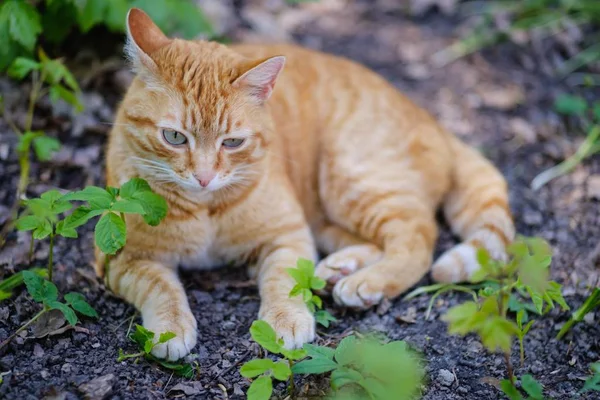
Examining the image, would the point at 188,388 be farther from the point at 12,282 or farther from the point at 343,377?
the point at 12,282

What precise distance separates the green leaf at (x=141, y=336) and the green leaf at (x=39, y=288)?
385 mm

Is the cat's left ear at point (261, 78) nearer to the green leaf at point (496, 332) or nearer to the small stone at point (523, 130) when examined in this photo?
the green leaf at point (496, 332)

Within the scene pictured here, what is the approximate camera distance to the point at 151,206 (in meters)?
3.04

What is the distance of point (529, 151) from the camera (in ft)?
16.2

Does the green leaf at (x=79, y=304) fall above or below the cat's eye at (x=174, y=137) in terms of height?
below

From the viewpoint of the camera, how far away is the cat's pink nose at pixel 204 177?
3.09 metres

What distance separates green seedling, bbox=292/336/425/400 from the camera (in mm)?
2430

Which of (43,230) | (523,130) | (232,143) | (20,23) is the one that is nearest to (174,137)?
(232,143)

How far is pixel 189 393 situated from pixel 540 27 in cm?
448

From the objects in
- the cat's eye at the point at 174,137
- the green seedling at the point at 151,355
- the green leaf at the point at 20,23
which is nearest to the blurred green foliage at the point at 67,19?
the green leaf at the point at 20,23

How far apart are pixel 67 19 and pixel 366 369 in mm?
3041

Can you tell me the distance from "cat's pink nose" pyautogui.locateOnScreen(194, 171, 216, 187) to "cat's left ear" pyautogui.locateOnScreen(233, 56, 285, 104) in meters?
0.43

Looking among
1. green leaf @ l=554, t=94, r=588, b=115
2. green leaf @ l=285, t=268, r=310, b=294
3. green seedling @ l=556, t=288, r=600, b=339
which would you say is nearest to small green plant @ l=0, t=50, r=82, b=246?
green leaf @ l=285, t=268, r=310, b=294

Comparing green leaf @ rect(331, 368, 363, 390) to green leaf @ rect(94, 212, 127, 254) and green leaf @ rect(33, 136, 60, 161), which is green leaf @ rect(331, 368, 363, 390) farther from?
green leaf @ rect(33, 136, 60, 161)
